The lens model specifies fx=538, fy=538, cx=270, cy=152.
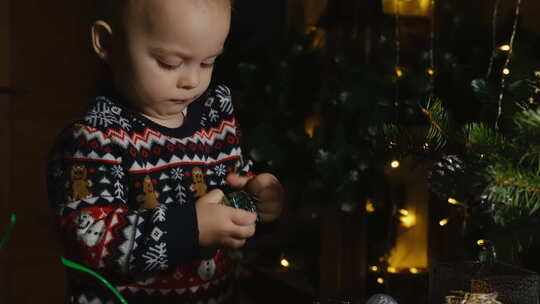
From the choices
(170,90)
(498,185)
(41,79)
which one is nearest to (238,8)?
(41,79)

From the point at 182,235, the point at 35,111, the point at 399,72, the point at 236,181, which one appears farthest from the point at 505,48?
the point at 35,111

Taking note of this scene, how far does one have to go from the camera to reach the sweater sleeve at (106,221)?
2.09 feet

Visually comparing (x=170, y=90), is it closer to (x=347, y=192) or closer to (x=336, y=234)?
(x=347, y=192)

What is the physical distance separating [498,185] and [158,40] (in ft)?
1.34

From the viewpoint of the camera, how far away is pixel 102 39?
69cm

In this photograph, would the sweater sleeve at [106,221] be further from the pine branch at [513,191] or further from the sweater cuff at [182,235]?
the pine branch at [513,191]

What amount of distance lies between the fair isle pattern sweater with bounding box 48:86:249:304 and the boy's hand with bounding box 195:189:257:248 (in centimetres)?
1

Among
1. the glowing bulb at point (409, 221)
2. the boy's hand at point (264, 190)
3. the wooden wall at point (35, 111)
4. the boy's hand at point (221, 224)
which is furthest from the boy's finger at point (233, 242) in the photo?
the wooden wall at point (35, 111)

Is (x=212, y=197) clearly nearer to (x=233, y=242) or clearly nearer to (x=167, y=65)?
(x=233, y=242)

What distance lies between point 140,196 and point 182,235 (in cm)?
10

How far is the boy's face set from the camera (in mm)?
637

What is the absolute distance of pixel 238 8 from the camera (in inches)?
67.7

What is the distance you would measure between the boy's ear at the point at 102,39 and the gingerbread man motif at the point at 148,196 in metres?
0.17

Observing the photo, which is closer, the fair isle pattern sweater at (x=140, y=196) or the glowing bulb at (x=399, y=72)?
the fair isle pattern sweater at (x=140, y=196)
